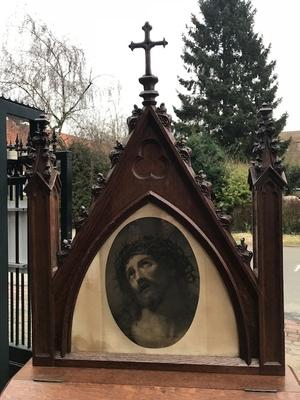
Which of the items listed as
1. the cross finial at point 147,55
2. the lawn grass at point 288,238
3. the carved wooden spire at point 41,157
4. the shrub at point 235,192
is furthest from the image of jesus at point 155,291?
the shrub at point 235,192

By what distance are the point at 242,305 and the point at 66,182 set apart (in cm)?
211

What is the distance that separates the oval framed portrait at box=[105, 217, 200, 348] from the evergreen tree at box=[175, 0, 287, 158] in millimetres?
22018

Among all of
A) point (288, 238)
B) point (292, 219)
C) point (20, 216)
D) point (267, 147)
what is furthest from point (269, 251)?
point (292, 219)

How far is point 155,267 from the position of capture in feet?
5.90

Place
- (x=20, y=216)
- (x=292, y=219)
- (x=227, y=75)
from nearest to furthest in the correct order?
(x=20, y=216)
(x=292, y=219)
(x=227, y=75)

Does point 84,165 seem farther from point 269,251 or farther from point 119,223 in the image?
point 269,251

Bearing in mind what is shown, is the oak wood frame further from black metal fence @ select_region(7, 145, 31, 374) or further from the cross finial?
black metal fence @ select_region(7, 145, 31, 374)

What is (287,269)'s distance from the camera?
10.3 metres

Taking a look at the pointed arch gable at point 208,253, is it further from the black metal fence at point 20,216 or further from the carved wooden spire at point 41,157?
the black metal fence at point 20,216

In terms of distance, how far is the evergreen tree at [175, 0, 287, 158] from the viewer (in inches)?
933

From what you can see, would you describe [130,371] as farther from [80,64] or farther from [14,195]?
A: [80,64]

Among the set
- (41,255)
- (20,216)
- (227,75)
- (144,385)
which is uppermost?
(227,75)

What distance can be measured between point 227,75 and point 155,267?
79.6 ft

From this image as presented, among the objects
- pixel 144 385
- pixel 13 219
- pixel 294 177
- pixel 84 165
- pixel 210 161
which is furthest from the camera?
pixel 294 177
